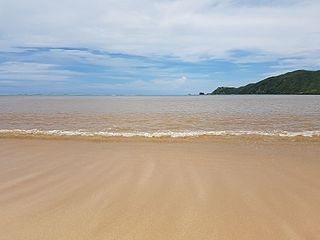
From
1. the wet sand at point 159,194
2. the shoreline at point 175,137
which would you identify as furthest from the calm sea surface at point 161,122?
the wet sand at point 159,194

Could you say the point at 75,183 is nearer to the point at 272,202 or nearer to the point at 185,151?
the point at 272,202

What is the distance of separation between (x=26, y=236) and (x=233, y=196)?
9.40ft

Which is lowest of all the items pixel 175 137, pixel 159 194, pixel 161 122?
pixel 161 122

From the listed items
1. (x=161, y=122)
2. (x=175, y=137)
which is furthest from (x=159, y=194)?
(x=161, y=122)

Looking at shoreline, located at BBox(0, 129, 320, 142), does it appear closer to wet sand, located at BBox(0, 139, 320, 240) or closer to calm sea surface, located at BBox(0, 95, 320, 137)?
calm sea surface, located at BBox(0, 95, 320, 137)

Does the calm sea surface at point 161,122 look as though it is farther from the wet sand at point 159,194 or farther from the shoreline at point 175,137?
the wet sand at point 159,194

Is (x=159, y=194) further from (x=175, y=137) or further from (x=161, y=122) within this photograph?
(x=161, y=122)

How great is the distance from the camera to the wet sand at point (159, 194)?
145 inches

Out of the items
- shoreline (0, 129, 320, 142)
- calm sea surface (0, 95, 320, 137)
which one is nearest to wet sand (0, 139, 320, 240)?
shoreline (0, 129, 320, 142)

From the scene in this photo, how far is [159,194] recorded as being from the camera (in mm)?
4957

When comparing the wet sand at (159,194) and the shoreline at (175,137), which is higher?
the wet sand at (159,194)

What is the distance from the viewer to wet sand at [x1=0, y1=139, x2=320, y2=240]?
12.1 feet

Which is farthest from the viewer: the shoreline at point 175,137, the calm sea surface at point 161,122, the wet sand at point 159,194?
the calm sea surface at point 161,122

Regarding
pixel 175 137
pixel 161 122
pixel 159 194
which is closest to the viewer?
pixel 159 194
